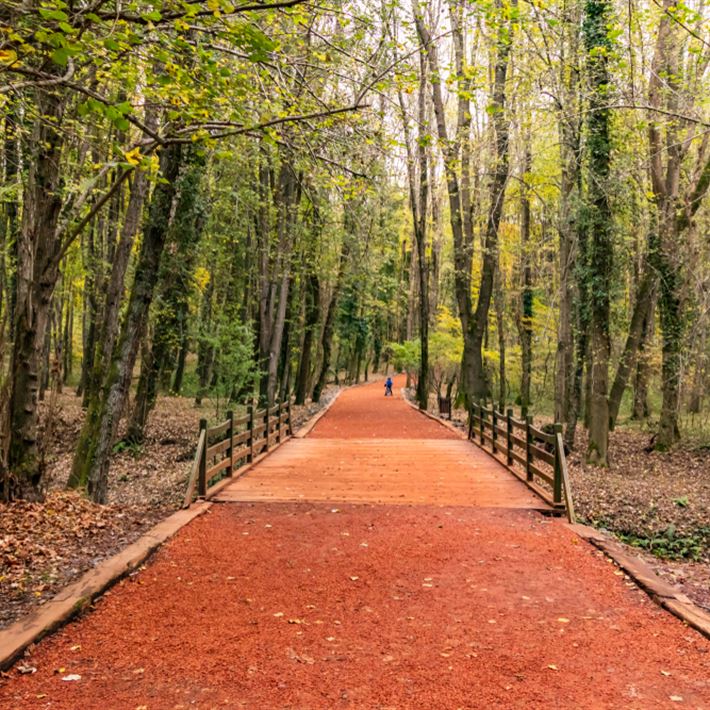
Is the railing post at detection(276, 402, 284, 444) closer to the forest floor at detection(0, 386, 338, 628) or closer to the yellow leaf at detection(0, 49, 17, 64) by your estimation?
the forest floor at detection(0, 386, 338, 628)

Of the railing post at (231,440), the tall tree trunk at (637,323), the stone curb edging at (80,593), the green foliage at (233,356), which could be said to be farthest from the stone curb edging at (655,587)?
the tall tree trunk at (637,323)

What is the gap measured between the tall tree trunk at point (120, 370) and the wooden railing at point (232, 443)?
1348 mm

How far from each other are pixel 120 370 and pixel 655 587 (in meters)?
7.44

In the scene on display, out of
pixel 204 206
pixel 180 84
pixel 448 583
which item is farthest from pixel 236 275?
pixel 448 583

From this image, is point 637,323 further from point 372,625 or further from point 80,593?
point 80,593

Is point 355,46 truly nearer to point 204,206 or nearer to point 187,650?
point 187,650

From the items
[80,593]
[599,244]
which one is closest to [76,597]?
[80,593]

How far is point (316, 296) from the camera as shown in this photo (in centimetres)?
2436

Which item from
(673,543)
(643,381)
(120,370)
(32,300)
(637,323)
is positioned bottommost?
(673,543)

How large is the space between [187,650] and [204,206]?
A: 40.2ft

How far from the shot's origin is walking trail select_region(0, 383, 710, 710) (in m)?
3.40

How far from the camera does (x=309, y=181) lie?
581 inches

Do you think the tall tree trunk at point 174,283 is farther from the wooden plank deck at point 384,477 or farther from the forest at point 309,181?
the wooden plank deck at point 384,477

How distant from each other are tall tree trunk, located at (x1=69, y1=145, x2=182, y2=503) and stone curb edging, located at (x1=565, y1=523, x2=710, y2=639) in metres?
6.50
